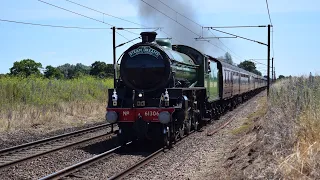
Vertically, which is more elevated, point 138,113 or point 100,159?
point 138,113

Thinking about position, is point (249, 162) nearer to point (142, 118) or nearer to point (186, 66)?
point (142, 118)

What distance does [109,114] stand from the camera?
1205cm

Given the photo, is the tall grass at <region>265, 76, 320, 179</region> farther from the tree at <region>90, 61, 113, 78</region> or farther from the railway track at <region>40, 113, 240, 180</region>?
the tree at <region>90, 61, 113, 78</region>

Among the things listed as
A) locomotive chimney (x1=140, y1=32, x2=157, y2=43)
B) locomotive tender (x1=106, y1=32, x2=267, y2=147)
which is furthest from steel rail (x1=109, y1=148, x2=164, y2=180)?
locomotive chimney (x1=140, y1=32, x2=157, y2=43)

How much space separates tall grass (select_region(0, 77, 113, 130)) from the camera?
18.1 meters

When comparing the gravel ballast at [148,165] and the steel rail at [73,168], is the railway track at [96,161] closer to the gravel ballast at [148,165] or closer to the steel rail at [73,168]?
the steel rail at [73,168]

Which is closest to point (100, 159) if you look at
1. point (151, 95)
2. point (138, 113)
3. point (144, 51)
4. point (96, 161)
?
point (96, 161)

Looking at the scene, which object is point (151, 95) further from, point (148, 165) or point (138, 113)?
point (148, 165)

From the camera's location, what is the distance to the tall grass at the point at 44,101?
712 inches

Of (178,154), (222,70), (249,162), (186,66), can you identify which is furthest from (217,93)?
(249,162)

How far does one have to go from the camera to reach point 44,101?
2203 cm

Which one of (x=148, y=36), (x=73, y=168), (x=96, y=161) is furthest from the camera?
(x=148, y=36)

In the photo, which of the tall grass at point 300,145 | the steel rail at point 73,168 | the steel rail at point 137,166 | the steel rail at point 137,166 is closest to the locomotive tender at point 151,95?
the steel rail at point 137,166

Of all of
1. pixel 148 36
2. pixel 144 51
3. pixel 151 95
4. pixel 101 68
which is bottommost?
pixel 151 95
